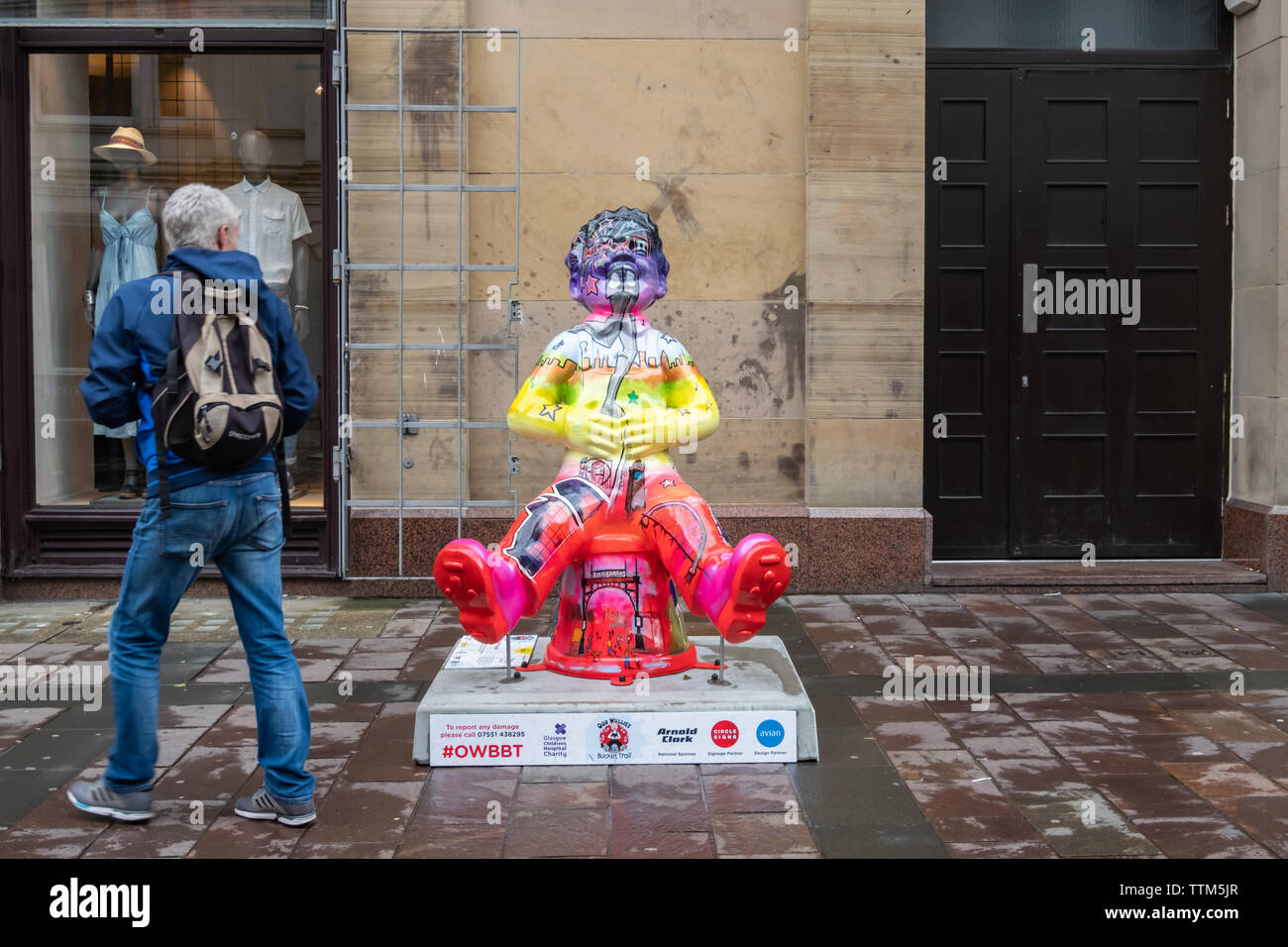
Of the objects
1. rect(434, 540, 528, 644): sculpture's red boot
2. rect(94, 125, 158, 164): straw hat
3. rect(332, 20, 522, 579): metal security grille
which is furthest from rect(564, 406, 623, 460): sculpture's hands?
rect(94, 125, 158, 164): straw hat

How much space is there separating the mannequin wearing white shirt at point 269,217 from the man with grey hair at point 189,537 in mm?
4268

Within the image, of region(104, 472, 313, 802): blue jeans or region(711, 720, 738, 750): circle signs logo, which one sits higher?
region(104, 472, 313, 802): blue jeans

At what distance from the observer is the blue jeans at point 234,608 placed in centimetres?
413

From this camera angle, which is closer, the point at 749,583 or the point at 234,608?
the point at 234,608

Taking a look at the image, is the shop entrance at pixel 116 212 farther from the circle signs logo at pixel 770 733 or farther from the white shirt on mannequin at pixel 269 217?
the circle signs logo at pixel 770 733

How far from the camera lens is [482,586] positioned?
4.87 metres

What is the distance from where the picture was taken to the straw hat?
8.56 meters

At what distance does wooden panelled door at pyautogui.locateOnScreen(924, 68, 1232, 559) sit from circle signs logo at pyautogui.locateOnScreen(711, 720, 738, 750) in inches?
169

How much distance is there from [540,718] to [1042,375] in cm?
523

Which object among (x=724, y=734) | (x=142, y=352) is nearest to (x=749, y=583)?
(x=724, y=734)

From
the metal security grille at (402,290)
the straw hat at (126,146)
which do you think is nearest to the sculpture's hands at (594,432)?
the metal security grille at (402,290)

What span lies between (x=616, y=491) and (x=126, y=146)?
5.15m

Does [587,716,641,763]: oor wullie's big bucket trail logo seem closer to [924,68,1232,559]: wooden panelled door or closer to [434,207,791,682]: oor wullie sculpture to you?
[434,207,791,682]: oor wullie sculpture

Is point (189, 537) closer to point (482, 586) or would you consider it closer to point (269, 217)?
point (482, 586)
